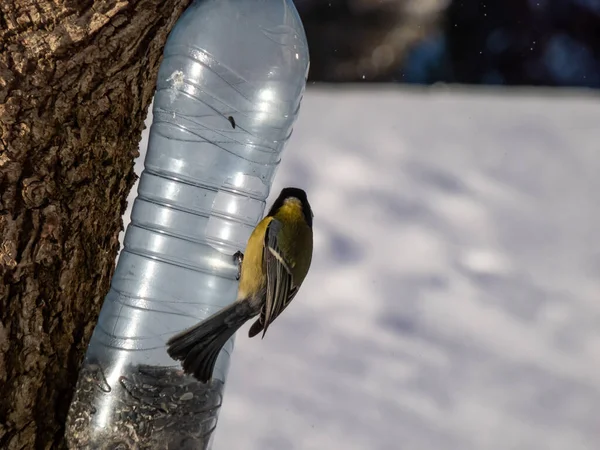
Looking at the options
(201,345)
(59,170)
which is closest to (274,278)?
(201,345)

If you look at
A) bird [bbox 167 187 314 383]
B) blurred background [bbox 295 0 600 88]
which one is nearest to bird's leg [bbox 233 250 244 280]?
bird [bbox 167 187 314 383]

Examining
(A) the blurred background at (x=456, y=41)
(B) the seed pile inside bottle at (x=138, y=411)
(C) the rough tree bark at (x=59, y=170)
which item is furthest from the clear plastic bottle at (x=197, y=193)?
(A) the blurred background at (x=456, y=41)

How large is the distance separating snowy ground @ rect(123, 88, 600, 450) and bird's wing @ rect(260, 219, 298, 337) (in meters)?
0.97

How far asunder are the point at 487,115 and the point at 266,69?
4.29ft

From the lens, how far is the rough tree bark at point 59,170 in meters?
1.32

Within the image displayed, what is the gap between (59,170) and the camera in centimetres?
138

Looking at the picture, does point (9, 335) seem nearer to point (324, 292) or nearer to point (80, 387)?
point (80, 387)

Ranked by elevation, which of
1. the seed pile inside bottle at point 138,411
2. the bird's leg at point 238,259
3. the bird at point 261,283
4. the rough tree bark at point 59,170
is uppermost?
the rough tree bark at point 59,170

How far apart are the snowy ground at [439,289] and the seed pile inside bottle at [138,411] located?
1052 mm

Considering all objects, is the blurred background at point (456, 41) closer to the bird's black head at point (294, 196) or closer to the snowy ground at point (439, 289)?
the snowy ground at point (439, 289)

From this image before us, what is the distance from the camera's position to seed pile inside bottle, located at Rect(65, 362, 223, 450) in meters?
1.47

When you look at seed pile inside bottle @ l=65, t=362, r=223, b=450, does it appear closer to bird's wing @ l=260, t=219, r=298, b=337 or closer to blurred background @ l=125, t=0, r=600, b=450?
bird's wing @ l=260, t=219, r=298, b=337

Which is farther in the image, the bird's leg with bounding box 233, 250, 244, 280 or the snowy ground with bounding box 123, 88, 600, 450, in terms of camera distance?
the snowy ground with bounding box 123, 88, 600, 450

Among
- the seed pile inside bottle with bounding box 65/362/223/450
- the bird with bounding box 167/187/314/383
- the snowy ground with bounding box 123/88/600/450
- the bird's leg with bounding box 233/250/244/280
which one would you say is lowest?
the snowy ground with bounding box 123/88/600/450
